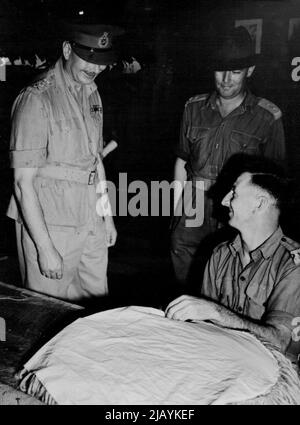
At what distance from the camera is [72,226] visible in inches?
102

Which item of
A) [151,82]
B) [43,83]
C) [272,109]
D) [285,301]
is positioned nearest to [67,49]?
[43,83]

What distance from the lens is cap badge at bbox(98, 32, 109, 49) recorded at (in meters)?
2.41

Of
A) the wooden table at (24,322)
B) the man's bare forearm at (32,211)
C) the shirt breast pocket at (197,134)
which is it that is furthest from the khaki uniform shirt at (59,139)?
the shirt breast pocket at (197,134)

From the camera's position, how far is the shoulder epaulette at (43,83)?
235 cm

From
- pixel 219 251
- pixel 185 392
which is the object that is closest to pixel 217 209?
pixel 219 251

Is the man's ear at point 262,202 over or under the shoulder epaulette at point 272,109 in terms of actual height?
under

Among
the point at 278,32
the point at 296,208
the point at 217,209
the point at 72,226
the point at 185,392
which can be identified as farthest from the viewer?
the point at 278,32

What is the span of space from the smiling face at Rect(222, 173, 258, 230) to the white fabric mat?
683mm

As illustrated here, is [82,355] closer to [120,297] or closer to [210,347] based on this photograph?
[210,347]

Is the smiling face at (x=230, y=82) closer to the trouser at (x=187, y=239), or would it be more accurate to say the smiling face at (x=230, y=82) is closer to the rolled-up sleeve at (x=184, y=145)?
the rolled-up sleeve at (x=184, y=145)

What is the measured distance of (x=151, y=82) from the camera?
6762 mm

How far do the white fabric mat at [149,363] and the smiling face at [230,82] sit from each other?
1.93 m

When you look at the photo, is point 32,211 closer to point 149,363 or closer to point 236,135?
point 149,363

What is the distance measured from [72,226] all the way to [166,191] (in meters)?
3.11
